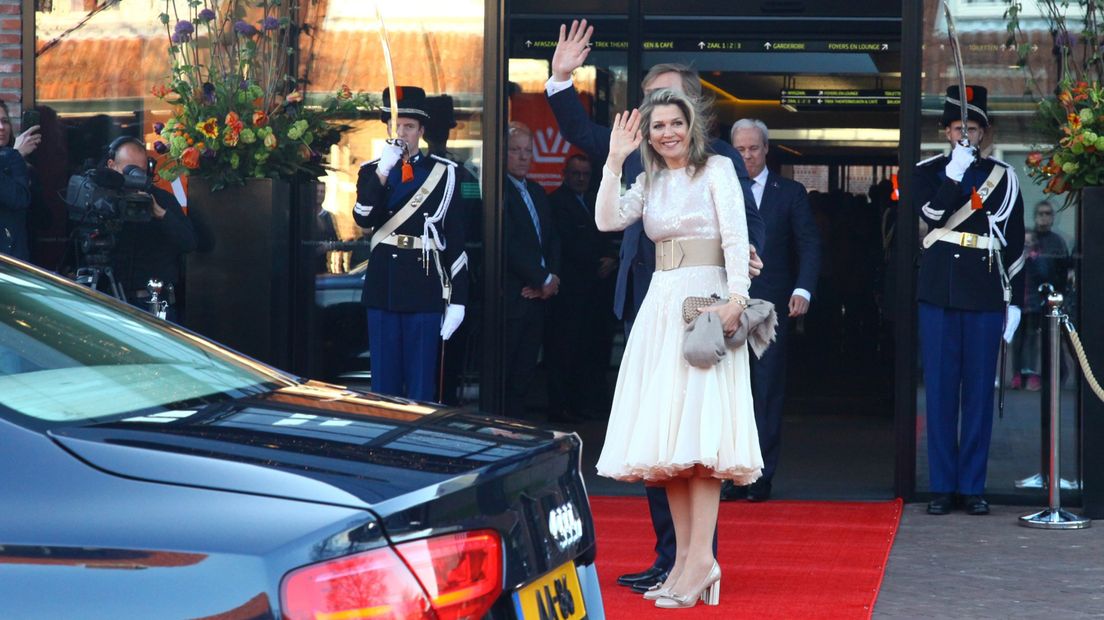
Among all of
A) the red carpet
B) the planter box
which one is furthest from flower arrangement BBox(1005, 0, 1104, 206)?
the planter box

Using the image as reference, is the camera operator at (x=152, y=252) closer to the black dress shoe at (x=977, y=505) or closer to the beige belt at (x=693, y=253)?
the beige belt at (x=693, y=253)

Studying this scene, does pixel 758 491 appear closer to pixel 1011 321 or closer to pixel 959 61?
pixel 1011 321

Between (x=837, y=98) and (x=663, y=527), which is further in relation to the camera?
(x=837, y=98)

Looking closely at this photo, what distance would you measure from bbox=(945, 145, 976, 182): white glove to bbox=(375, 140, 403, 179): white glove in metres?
2.72

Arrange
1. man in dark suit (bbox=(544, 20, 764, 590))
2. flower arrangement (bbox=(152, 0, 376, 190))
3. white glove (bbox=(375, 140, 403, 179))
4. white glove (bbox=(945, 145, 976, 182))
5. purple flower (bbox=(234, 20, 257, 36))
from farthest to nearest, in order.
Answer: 1. purple flower (bbox=(234, 20, 257, 36))
2. flower arrangement (bbox=(152, 0, 376, 190))
3. white glove (bbox=(375, 140, 403, 179))
4. white glove (bbox=(945, 145, 976, 182))
5. man in dark suit (bbox=(544, 20, 764, 590))

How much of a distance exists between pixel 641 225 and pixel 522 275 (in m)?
3.18

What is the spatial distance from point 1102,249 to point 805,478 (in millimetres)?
2260

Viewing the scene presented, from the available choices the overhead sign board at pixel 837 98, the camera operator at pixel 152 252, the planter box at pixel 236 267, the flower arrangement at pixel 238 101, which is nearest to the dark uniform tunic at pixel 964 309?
the flower arrangement at pixel 238 101

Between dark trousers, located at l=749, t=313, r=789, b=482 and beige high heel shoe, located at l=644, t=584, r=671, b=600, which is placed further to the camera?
dark trousers, located at l=749, t=313, r=789, b=482

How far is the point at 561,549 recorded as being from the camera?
300 centimetres

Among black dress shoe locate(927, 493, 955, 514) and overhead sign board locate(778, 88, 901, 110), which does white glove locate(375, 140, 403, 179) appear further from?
overhead sign board locate(778, 88, 901, 110)

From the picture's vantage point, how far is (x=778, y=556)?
654 centimetres

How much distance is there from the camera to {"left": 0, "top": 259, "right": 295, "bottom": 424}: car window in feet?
9.34

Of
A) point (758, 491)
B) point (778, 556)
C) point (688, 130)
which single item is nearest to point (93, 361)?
point (688, 130)
